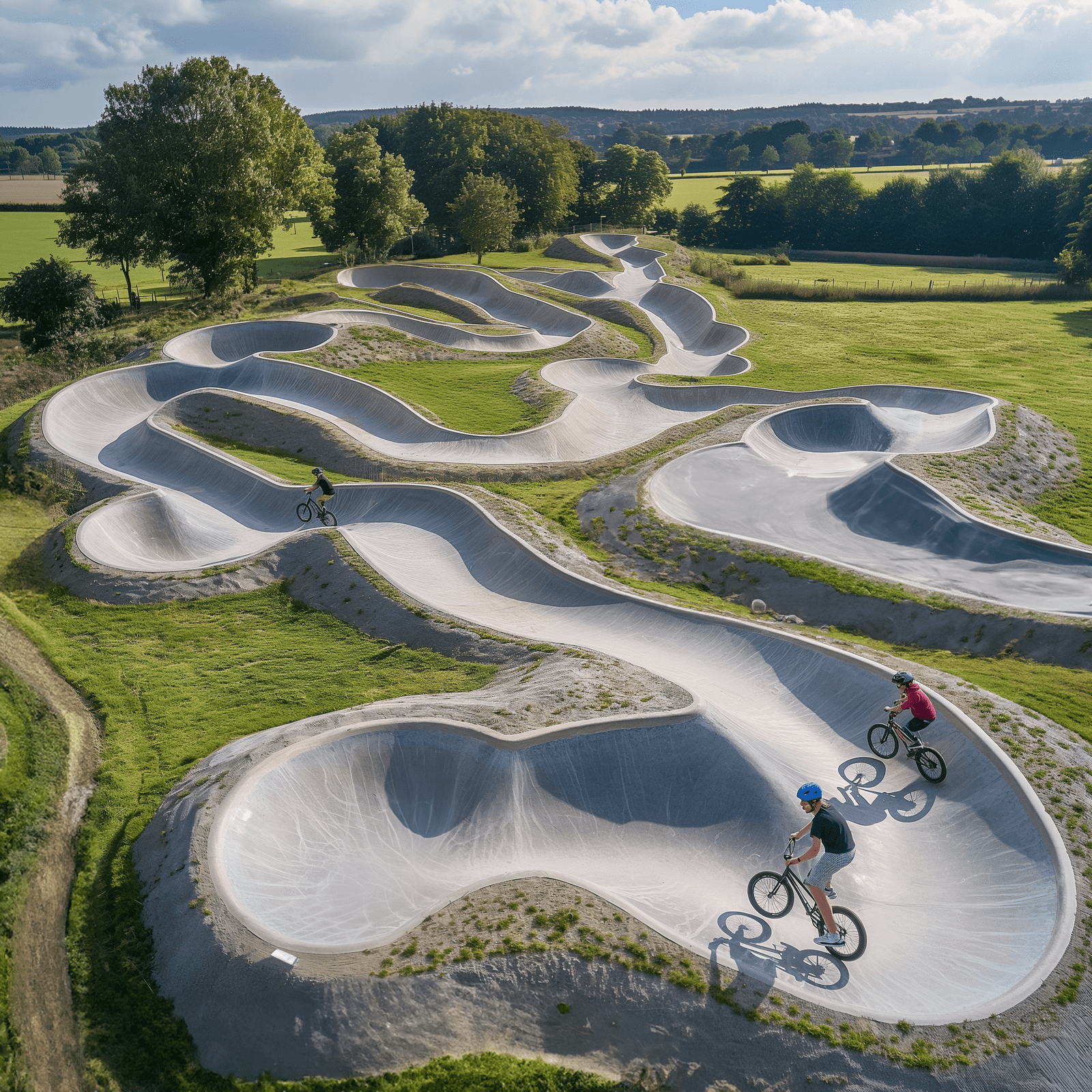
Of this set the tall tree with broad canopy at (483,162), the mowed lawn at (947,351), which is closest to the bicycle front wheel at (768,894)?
the mowed lawn at (947,351)

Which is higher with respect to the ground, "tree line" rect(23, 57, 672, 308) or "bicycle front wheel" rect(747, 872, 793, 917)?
"tree line" rect(23, 57, 672, 308)

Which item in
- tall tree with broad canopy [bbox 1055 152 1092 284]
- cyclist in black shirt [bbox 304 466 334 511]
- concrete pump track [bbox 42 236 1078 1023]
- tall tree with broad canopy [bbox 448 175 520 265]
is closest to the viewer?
concrete pump track [bbox 42 236 1078 1023]

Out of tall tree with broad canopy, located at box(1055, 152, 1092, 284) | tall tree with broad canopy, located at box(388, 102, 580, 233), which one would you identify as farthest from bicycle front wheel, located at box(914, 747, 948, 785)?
tall tree with broad canopy, located at box(388, 102, 580, 233)

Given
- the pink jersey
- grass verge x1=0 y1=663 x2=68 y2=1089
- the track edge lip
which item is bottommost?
grass verge x1=0 y1=663 x2=68 y2=1089

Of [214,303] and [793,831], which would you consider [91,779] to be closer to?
[793,831]

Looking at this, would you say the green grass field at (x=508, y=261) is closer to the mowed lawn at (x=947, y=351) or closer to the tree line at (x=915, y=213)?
the mowed lawn at (x=947, y=351)

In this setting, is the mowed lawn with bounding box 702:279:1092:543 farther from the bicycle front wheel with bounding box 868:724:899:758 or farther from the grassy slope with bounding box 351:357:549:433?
the bicycle front wheel with bounding box 868:724:899:758
